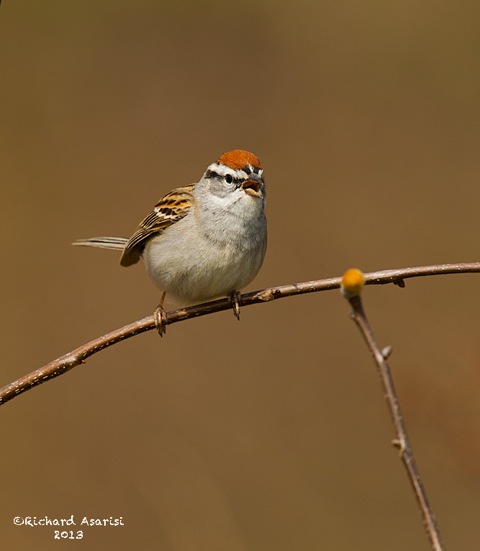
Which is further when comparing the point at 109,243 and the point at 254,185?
the point at 109,243

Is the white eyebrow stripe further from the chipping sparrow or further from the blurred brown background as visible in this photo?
the blurred brown background

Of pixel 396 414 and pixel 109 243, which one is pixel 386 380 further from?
pixel 109 243

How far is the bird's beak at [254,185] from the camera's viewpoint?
116 inches

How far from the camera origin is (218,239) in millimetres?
2955

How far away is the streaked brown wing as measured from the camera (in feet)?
10.5

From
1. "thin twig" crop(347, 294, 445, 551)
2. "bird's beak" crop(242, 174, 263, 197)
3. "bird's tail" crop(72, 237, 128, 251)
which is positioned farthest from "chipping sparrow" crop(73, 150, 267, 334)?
"thin twig" crop(347, 294, 445, 551)

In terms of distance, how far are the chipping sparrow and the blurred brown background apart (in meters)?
0.75

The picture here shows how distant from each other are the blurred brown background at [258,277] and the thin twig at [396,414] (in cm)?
169

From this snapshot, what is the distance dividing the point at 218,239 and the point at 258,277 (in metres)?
2.13

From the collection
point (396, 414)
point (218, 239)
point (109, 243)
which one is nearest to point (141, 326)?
point (218, 239)

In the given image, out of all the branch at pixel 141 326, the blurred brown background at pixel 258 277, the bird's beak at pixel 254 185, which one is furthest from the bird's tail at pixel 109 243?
the branch at pixel 141 326

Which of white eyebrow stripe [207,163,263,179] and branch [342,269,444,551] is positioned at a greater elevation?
white eyebrow stripe [207,163,263,179]

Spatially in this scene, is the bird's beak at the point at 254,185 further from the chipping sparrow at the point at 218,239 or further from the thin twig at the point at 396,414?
the thin twig at the point at 396,414

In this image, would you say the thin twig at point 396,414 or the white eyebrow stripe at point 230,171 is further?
the white eyebrow stripe at point 230,171
